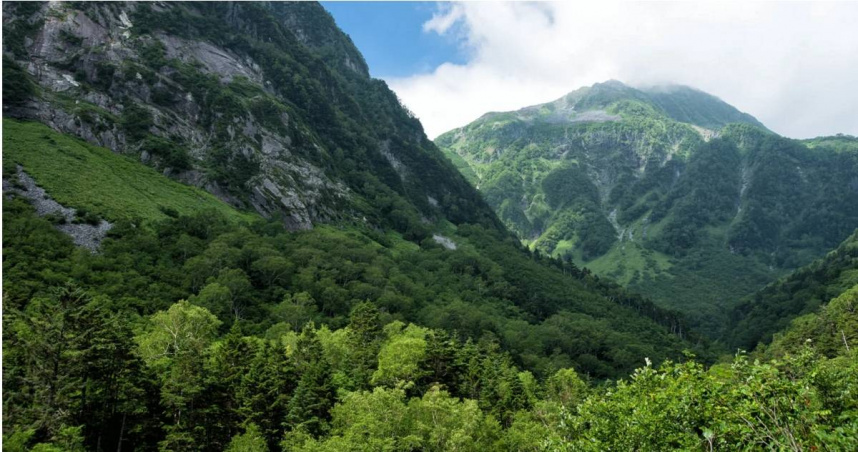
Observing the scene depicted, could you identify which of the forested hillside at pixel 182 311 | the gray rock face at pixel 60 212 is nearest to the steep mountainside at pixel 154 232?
the gray rock face at pixel 60 212

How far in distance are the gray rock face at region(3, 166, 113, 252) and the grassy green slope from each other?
6.49ft

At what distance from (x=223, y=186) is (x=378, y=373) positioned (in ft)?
471

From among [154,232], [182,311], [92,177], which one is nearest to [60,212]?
[154,232]

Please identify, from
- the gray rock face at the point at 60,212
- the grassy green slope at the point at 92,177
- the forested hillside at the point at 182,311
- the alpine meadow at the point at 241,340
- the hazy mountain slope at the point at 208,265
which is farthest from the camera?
the grassy green slope at the point at 92,177

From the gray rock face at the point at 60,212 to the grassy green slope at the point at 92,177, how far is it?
1979mm

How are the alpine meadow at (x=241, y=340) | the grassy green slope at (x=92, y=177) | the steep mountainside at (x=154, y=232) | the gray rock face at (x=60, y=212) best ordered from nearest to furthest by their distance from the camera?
the alpine meadow at (x=241, y=340) < the steep mountainside at (x=154, y=232) < the gray rock face at (x=60, y=212) < the grassy green slope at (x=92, y=177)

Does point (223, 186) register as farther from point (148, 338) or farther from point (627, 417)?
point (627, 417)

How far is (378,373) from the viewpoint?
2886 inches

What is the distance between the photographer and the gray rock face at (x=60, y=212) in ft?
386

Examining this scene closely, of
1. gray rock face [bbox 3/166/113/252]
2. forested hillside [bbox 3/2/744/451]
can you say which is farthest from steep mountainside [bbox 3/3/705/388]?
forested hillside [bbox 3/2/744/451]

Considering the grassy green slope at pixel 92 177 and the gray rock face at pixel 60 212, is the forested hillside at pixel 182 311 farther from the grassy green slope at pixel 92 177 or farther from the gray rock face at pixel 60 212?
the grassy green slope at pixel 92 177

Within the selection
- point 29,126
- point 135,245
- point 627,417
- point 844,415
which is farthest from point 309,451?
point 29,126

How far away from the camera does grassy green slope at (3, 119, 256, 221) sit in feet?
424

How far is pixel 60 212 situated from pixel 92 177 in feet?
83.8
